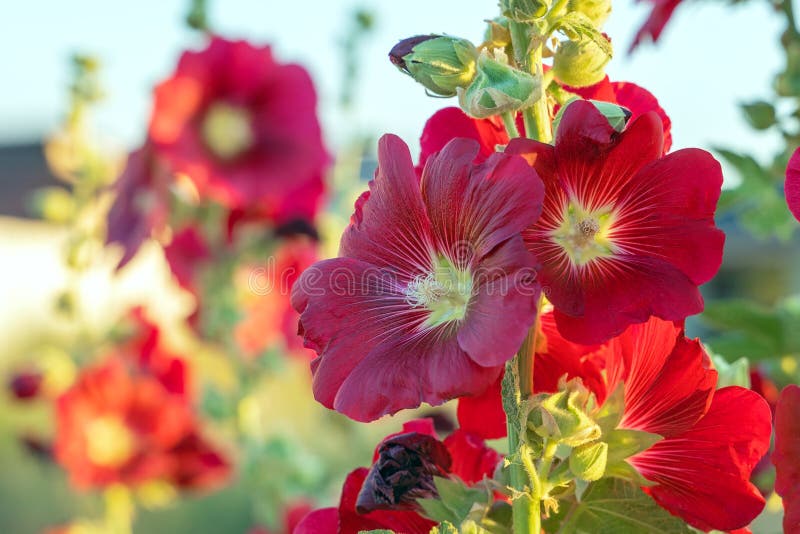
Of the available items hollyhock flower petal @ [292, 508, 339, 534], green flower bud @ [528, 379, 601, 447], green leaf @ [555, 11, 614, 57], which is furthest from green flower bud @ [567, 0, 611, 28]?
hollyhock flower petal @ [292, 508, 339, 534]

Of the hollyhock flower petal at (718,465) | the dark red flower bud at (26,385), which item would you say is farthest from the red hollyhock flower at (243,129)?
the hollyhock flower petal at (718,465)

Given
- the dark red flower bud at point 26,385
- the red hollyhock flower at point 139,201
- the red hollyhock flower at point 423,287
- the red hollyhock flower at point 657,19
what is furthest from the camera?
A: the dark red flower bud at point 26,385

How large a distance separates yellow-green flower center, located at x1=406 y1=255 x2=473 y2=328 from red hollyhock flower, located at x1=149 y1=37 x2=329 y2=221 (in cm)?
103

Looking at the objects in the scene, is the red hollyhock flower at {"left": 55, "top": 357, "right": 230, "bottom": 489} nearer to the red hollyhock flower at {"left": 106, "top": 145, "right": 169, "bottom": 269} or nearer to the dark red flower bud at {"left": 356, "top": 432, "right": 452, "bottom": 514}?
the red hollyhock flower at {"left": 106, "top": 145, "right": 169, "bottom": 269}

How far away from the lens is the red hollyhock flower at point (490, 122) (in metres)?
0.61

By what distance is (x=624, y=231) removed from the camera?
58 cm

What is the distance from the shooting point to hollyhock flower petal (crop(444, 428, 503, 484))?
65cm

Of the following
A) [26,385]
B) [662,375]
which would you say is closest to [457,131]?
[662,375]

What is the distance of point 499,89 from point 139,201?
3.86 ft

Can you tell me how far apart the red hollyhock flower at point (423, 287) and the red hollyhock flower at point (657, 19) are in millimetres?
451

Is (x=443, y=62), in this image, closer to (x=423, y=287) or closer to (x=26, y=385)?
(x=423, y=287)

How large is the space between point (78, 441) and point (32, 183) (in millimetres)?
7098

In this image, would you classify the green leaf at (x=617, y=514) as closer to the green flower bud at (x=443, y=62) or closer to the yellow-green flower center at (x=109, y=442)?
the green flower bud at (x=443, y=62)

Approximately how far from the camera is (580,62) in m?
0.57
